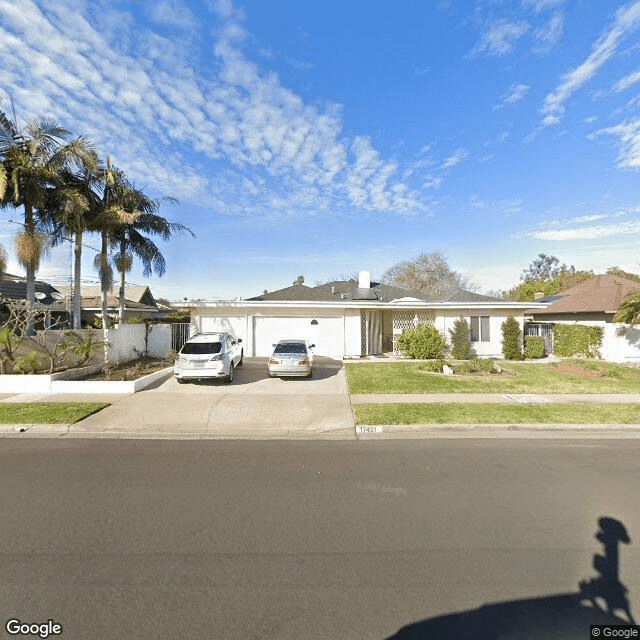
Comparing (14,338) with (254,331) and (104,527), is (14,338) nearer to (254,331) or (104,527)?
(254,331)

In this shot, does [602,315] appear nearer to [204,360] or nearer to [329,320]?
[329,320]

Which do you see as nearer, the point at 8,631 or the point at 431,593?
the point at 8,631

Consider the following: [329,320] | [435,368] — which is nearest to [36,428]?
[435,368]

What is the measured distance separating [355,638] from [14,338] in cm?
1376

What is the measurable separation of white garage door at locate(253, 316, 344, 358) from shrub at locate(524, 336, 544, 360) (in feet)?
29.9

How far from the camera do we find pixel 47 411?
8.33 meters

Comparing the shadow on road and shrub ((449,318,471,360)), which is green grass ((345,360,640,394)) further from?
the shadow on road

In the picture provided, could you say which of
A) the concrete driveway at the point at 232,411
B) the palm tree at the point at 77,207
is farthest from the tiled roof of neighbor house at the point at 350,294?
the concrete driveway at the point at 232,411

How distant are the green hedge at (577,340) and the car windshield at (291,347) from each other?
570 inches

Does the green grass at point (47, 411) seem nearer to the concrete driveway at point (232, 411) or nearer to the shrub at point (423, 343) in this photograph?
the concrete driveway at point (232, 411)

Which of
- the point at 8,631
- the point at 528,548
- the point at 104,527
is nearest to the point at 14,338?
the point at 104,527

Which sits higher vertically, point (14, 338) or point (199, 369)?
point (14, 338)

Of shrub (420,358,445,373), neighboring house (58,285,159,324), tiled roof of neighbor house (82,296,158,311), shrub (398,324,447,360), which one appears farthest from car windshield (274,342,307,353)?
tiled roof of neighbor house (82,296,158,311)

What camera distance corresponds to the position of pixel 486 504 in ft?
14.5
